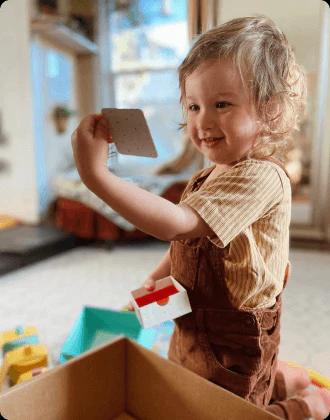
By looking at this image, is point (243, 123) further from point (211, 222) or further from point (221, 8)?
point (221, 8)

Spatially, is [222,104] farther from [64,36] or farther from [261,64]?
[64,36]

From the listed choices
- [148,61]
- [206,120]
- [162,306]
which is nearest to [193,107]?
[206,120]

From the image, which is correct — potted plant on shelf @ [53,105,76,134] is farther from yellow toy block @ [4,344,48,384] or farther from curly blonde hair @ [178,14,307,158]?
curly blonde hair @ [178,14,307,158]

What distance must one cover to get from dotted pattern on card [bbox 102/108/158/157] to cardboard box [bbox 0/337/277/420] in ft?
0.99

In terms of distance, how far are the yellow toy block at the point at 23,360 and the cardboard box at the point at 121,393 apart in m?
0.28

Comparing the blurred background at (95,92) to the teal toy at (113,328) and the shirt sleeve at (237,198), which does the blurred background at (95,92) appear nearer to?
the teal toy at (113,328)

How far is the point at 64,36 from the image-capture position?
6.85 ft

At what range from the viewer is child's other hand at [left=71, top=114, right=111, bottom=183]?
42 cm

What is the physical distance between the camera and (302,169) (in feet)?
6.17

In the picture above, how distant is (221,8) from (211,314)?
1.63 feet

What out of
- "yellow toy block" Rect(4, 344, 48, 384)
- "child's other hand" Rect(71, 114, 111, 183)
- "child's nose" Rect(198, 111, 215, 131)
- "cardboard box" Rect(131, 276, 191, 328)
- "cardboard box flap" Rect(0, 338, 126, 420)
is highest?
"child's nose" Rect(198, 111, 215, 131)

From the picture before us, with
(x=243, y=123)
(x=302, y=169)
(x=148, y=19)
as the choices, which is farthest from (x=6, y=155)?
(x=243, y=123)

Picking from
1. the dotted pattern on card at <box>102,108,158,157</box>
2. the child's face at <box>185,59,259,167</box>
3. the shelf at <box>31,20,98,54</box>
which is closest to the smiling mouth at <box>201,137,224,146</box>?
the child's face at <box>185,59,259,167</box>

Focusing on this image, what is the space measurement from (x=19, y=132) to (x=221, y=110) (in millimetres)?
1860
